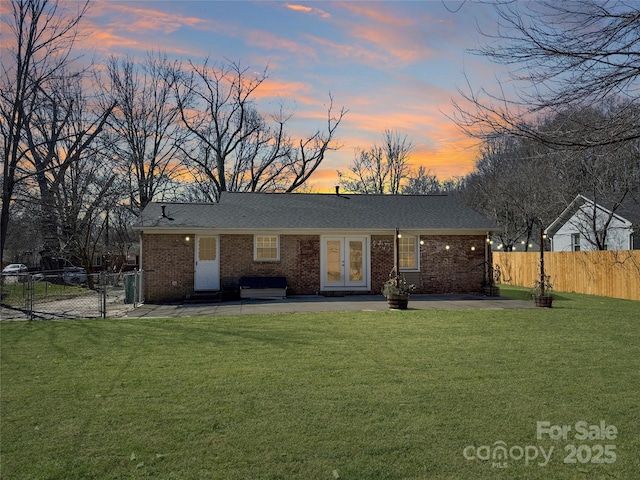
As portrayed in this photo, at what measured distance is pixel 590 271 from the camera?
2141 cm

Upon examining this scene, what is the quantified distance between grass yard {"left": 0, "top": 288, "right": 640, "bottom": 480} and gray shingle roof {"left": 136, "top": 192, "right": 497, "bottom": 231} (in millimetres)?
8455

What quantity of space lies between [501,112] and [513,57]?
25.5 inches

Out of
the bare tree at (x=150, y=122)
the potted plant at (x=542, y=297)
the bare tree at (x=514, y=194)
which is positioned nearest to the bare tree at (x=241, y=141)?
the bare tree at (x=150, y=122)

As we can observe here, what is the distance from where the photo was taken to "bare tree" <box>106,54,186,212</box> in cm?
3128

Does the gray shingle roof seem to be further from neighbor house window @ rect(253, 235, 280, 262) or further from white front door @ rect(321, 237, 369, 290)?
white front door @ rect(321, 237, 369, 290)

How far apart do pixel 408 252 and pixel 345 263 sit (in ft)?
8.53

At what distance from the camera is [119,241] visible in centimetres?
3186

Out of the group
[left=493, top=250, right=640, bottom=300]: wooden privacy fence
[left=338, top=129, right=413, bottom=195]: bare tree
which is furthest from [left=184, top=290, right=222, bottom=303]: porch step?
[left=338, top=129, right=413, bottom=195]: bare tree

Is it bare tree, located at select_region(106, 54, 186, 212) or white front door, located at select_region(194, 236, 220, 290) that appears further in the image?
bare tree, located at select_region(106, 54, 186, 212)

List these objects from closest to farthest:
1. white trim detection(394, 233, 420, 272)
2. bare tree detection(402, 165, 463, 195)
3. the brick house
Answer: the brick house → white trim detection(394, 233, 420, 272) → bare tree detection(402, 165, 463, 195)

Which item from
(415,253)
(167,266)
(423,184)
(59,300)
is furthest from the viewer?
(423,184)

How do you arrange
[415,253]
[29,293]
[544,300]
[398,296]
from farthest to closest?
[415,253] → [544,300] → [29,293] → [398,296]

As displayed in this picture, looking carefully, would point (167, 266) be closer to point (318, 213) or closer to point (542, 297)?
point (318, 213)

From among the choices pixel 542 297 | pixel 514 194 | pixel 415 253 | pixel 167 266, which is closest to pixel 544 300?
pixel 542 297
